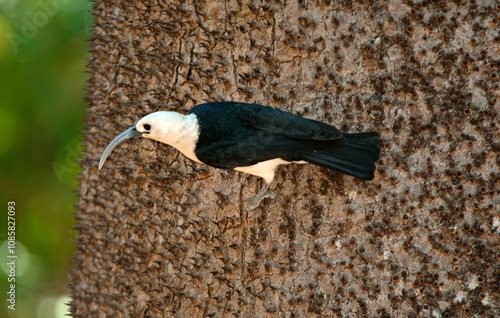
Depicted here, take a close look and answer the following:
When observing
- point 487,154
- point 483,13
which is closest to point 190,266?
point 487,154

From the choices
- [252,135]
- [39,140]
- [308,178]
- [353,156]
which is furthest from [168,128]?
[39,140]

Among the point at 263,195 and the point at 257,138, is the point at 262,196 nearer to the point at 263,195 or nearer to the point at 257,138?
the point at 263,195

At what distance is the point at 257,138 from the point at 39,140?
15.4 feet

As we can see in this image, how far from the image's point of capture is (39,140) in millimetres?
6406

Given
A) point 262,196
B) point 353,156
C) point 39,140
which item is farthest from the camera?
point 39,140

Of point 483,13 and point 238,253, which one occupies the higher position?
point 483,13

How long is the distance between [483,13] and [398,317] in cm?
139

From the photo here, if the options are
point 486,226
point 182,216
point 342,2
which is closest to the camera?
point 486,226

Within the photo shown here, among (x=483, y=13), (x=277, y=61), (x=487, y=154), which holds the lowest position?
(x=487, y=154)

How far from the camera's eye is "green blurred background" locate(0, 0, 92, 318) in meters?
6.20

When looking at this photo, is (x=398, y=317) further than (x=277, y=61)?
No

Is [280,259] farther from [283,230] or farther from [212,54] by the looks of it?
[212,54]

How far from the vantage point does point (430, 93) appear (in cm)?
242

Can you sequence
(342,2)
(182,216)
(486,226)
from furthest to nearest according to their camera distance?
1. (182,216)
2. (342,2)
3. (486,226)
